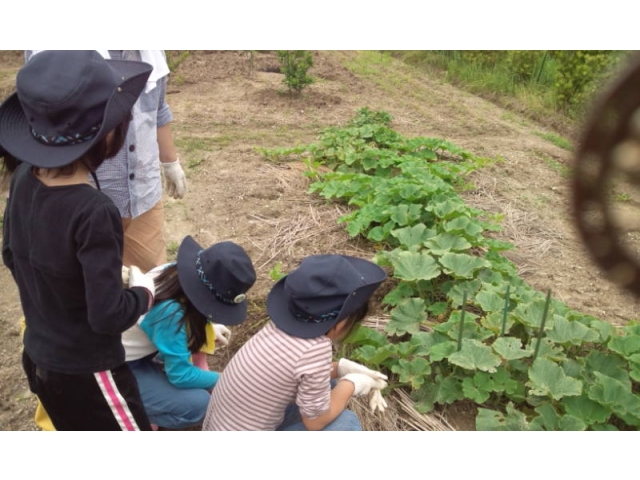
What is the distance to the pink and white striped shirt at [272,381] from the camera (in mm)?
1952

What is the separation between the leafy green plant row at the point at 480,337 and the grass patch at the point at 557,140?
2674mm

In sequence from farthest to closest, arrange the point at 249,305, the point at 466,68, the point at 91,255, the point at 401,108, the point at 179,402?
the point at 466,68 → the point at 401,108 → the point at 249,305 → the point at 179,402 → the point at 91,255

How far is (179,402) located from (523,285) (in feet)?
6.19

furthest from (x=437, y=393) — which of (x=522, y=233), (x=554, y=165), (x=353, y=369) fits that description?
(x=554, y=165)

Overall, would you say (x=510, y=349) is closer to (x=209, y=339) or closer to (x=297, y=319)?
(x=297, y=319)

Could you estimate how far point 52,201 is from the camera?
1615 millimetres

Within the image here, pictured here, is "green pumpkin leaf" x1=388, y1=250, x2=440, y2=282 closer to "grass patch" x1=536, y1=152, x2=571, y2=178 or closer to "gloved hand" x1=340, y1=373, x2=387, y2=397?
"gloved hand" x1=340, y1=373, x2=387, y2=397

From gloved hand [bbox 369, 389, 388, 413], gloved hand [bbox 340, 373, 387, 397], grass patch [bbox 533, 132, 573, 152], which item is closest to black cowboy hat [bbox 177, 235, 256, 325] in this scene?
gloved hand [bbox 340, 373, 387, 397]

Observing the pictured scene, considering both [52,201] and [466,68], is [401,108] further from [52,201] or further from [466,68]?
[52,201]

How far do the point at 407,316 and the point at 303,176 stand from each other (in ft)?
7.24

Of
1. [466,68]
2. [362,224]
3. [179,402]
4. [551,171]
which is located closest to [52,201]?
[179,402]

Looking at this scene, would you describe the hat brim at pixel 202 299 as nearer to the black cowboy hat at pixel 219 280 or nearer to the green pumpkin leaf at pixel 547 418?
the black cowboy hat at pixel 219 280

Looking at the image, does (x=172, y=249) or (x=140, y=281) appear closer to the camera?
(x=140, y=281)

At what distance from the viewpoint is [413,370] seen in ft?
8.64
